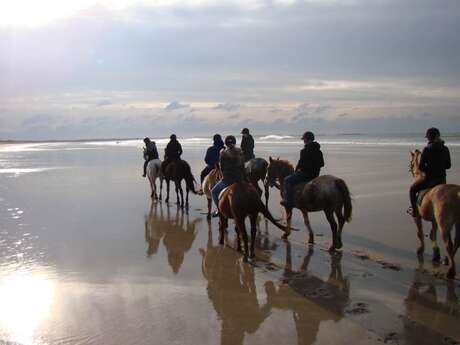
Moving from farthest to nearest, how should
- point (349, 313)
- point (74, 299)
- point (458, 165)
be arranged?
point (458, 165)
point (74, 299)
point (349, 313)

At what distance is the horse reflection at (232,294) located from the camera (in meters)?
4.96

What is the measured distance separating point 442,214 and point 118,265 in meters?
5.14

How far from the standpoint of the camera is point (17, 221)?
10.9 metres

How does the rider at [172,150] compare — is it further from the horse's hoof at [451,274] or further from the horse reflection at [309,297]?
the horse's hoof at [451,274]

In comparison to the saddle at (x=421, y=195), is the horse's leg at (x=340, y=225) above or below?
below

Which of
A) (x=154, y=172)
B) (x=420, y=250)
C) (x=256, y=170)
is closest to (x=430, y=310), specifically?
(x=420, y=250)

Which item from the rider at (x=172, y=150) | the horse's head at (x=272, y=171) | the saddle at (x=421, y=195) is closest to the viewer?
the saddle at (x=421, y=195)

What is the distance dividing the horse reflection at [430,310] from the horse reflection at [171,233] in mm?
3500

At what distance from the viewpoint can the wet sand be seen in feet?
15.9

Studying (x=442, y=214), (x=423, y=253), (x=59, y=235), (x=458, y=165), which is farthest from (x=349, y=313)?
(x=458, y=165)

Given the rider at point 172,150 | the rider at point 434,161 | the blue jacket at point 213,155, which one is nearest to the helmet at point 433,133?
the rider at point 434,161

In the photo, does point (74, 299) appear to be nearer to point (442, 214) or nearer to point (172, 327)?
point (172, 327)

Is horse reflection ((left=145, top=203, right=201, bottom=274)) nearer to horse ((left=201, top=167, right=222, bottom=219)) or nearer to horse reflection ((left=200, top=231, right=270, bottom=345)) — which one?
horse reflection ((left=200, top=231, right=270, bottom=345))

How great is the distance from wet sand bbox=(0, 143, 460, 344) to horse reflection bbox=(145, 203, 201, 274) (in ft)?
0.11
